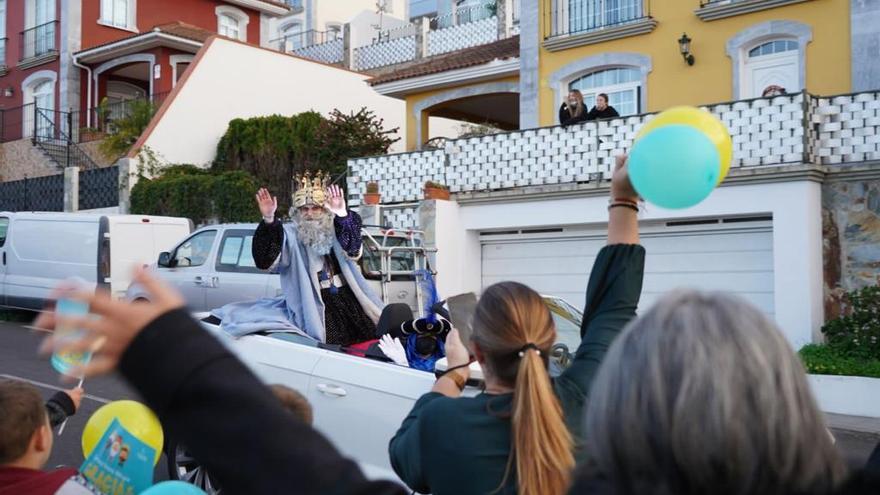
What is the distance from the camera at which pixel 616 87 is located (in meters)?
17.4

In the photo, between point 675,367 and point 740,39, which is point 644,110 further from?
point 675,367

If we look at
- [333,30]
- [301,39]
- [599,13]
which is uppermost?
[301,39]

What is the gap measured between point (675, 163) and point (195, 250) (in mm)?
11621

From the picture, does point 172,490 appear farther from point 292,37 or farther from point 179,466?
point 292,37

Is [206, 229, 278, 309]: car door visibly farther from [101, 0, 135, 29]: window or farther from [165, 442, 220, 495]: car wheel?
[101, 0, 135, 29]: window

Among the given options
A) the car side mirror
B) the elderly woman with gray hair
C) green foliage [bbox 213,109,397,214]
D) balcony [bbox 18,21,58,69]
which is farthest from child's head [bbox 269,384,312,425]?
balcony [bbox 18,21,58,69]

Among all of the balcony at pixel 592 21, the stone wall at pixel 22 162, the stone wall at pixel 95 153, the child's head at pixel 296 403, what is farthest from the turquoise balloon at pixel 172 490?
the stone wall at pixel 22 162

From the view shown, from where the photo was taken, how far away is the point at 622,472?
4.24 feet

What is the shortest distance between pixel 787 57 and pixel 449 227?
647 centimetres

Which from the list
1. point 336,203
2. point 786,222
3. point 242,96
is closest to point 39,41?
point 242,96

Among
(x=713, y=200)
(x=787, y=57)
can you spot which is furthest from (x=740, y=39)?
(x=713, y=200)

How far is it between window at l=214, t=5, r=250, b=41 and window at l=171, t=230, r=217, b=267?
69.0ft

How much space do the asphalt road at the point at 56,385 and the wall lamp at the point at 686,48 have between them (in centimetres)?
1114

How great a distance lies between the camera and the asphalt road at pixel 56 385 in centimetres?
720
